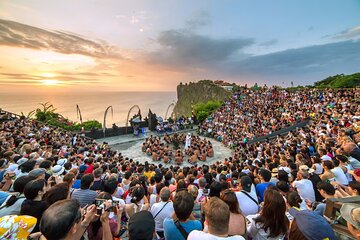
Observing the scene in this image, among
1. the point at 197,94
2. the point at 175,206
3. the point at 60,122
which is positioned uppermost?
the point at 197,94

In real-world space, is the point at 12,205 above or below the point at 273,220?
below

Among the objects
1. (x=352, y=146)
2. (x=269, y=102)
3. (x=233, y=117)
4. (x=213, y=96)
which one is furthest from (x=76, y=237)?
(x=213, y=96)

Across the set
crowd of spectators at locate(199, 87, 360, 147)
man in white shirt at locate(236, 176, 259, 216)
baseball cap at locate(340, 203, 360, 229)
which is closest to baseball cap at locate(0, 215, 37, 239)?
man in white shirt at locate(236, 176, 259, 216)

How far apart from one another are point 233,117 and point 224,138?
A: 18.0ft

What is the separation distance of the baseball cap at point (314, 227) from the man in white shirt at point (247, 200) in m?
1.62

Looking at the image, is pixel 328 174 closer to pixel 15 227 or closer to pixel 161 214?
pixel 161 214

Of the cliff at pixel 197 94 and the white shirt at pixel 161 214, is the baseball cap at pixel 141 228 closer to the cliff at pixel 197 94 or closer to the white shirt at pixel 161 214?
the white shirt at pixel 161 214

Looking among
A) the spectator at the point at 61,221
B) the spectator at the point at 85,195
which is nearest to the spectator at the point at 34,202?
the spectator at the point at 85,195

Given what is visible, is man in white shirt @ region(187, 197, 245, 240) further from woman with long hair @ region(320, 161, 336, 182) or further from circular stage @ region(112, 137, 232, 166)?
circular stage @ region(112, 137, 232, 166)

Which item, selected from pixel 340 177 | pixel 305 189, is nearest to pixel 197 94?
pixel 340 177

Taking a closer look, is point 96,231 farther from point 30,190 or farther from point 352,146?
point 352,146

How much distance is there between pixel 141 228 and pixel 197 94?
6058cm

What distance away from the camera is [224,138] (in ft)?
60.6

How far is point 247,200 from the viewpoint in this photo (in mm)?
3441
